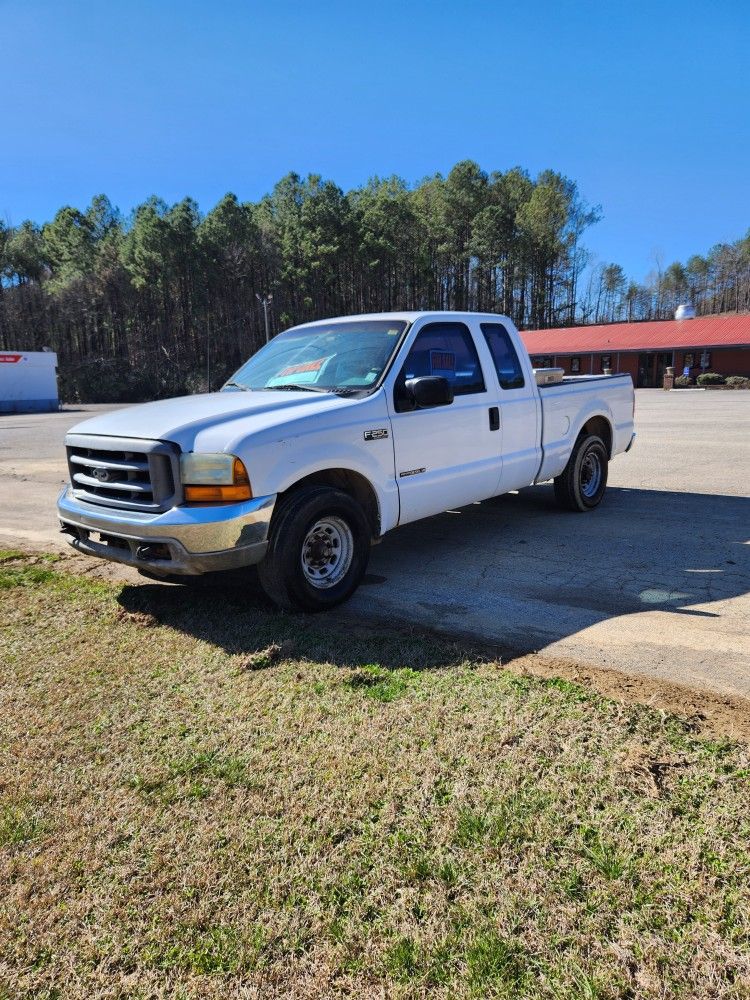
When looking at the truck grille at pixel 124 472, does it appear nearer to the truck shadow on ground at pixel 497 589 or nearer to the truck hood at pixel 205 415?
the truck hood at pixel 205 415

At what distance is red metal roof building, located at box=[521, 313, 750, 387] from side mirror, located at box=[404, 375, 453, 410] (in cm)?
4456

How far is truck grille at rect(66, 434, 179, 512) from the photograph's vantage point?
396 cm

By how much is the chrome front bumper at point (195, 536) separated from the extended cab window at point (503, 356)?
284cm

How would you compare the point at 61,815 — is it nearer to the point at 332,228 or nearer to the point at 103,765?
the point at 103,765

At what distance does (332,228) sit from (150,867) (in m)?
67.2

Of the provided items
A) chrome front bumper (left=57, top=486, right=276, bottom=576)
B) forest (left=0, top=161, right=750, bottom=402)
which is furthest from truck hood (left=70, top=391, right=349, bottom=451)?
forest (left=0, top=161, right=750, bottom=402)

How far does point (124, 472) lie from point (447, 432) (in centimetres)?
243

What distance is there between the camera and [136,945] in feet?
6.43

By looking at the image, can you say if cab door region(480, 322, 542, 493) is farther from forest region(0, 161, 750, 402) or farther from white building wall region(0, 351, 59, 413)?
forest region(0, 161, 750, 402)

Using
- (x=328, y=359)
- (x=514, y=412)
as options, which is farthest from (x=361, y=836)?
(x=514, y=412)

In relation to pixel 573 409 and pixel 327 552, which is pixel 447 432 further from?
pixel 573 409

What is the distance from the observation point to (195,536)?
3.86m

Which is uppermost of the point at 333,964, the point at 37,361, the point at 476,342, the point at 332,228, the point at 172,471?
the point at 332,228

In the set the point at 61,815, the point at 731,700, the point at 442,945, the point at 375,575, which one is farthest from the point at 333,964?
the point at 375,575
